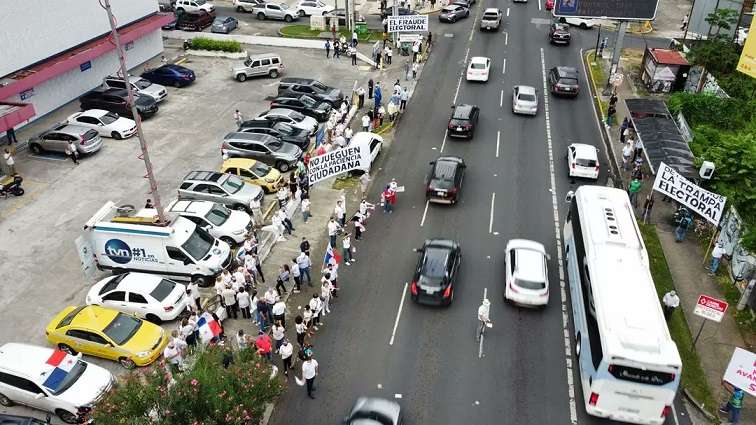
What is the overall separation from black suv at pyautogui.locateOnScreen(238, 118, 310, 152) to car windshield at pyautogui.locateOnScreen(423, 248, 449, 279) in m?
13.8

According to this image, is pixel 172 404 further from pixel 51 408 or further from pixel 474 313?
pixel 474 313

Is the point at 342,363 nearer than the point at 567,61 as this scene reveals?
Yes

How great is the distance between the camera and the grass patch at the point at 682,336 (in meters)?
17.9

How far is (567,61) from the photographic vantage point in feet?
150

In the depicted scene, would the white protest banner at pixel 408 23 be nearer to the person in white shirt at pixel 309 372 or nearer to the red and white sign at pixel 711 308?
the red and white sign at pixel 711 308

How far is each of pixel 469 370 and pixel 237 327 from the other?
26.7 ft

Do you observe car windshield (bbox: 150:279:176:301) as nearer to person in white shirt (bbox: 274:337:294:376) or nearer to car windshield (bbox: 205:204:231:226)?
car windshield (bbox: 205:204:231:226)

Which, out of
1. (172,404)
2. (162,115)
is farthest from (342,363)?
(162,115)

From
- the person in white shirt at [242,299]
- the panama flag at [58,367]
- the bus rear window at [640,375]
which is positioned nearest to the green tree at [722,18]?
the bus rear window at [640,375]

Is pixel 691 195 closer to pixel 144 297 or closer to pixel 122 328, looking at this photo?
pixel 144 297

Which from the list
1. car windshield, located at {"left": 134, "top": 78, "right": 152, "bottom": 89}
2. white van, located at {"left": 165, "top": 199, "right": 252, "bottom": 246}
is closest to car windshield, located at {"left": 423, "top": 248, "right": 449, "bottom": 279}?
white van, located at {"left": 165, "top": 199, "right": 252, "bottom": 246}

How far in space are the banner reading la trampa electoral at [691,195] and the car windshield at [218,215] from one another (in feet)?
57.6

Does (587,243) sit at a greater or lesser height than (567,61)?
greater

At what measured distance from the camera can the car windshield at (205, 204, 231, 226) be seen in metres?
24.8
